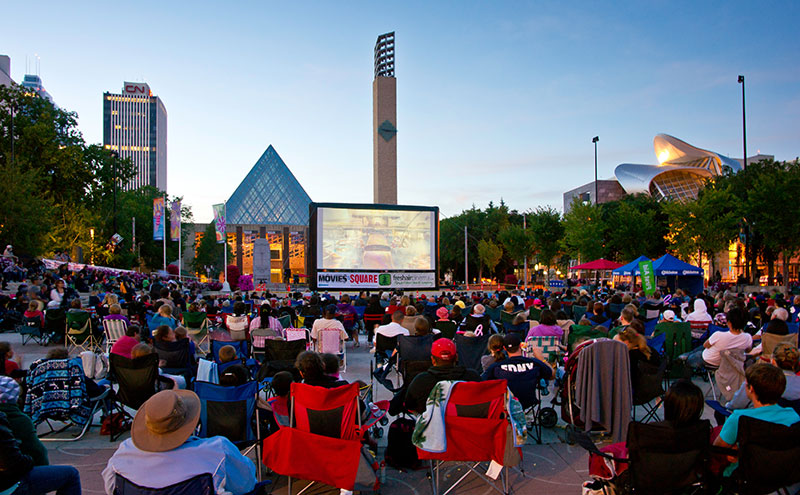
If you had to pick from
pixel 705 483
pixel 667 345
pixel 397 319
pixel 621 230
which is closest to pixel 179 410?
pixel 705 483

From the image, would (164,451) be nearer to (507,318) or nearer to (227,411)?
(227,411)

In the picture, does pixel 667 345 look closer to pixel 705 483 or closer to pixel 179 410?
pixel 705 483

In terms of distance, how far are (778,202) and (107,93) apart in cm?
17587

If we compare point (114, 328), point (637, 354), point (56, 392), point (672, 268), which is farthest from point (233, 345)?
point (672, 268)

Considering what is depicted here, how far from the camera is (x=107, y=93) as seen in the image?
520 ft

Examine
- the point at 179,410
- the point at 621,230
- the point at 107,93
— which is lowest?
the point at 179,410

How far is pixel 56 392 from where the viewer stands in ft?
15.4

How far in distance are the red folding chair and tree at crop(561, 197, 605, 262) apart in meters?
29.2

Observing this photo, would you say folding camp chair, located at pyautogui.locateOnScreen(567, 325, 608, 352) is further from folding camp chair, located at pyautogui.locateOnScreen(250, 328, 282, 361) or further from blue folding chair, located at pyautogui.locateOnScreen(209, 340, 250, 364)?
blue folding chair, located at pyautogui.locateOnScreen(209, 340, 250, 364)

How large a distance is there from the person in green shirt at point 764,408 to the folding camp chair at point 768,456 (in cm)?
10

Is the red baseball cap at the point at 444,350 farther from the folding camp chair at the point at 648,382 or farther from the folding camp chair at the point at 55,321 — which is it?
the folding camp chair at the point at 55,321

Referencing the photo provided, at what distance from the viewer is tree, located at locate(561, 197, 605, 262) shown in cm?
3061

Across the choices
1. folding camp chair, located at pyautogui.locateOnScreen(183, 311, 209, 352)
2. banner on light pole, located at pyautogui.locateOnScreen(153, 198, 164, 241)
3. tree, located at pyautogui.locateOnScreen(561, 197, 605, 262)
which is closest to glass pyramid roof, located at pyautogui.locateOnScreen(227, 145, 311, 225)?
banner on light pole, located at pyautogui.locateOnScreen(153, 198, 164, 241)

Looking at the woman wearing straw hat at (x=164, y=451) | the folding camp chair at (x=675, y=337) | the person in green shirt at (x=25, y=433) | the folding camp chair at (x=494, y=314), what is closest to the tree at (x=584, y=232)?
the folding camp chair at (x=494, y=314)
